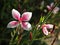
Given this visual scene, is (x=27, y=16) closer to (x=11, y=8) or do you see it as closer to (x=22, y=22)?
(x=22, y=22)

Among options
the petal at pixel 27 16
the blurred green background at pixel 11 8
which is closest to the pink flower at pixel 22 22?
the petal at pixel 27 16

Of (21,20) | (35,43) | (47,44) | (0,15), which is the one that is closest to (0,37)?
(0,15)

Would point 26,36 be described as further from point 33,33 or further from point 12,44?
point 33,33

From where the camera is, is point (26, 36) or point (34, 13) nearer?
point (26, 36)

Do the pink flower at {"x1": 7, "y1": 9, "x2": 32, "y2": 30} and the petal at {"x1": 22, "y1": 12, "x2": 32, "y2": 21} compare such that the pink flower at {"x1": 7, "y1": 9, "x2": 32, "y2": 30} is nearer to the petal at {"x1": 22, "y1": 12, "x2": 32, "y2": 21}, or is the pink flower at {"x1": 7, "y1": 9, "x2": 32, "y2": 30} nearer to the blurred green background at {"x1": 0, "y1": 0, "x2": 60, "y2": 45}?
the petal at {"x1": 22, "y1": 12, "x2": 32, "y2": 21}

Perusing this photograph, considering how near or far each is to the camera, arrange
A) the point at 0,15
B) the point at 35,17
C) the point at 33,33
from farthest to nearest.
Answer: the point at 35,17 → the point at 0,15 → the point at 33,33

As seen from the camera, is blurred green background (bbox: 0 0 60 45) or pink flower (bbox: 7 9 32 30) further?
blurred green background (bbox: 0 0 60 45)

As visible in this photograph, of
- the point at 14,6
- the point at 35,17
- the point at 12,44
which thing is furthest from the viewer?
the point at 35,17

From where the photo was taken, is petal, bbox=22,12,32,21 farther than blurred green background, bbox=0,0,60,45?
No

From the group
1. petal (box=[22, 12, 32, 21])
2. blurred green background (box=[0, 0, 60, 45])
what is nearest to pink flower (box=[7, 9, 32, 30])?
petal (box=[22, 12, 32, 21])

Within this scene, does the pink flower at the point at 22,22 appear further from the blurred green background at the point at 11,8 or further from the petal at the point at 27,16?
the blurred green background at the point at 11,8

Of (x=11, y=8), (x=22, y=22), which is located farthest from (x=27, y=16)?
(x=11, y=8)
